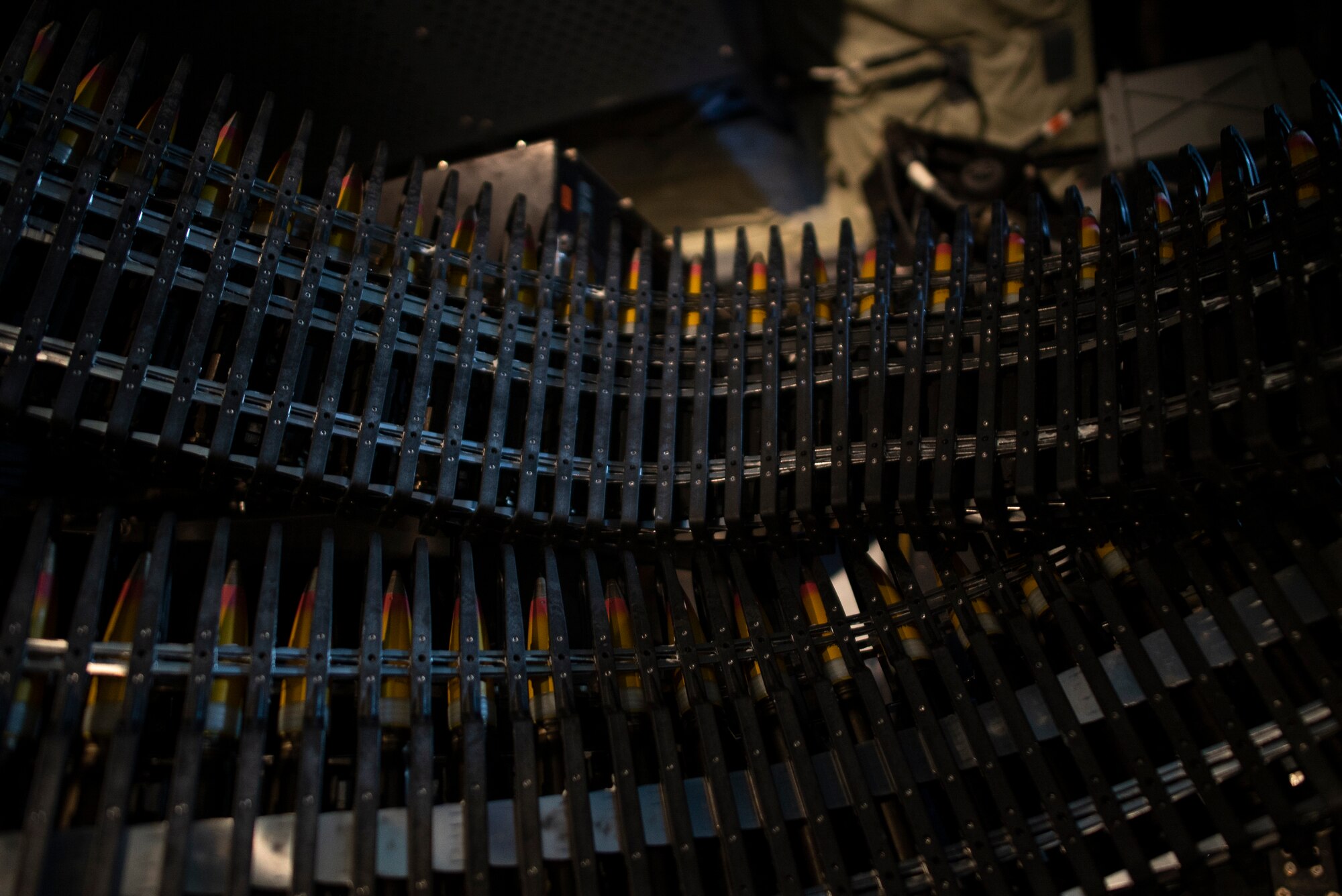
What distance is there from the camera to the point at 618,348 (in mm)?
2832

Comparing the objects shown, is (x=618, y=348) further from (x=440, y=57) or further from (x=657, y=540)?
(x=440, y=57)

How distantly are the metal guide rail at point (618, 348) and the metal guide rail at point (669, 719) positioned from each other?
179mm

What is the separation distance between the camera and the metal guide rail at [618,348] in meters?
2.25

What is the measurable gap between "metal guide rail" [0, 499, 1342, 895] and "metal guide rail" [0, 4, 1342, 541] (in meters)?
0.18

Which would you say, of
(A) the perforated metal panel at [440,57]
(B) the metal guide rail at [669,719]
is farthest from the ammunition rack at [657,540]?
(A) the perforated metal panel at [440,57]

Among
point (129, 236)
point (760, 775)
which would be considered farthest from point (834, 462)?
point (129, 236)

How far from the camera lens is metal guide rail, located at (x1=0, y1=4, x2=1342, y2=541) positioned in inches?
88.4

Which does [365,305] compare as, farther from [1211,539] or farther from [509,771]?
[1211,539]

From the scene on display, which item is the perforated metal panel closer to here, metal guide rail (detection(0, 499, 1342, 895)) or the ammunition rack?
the ammunition rack

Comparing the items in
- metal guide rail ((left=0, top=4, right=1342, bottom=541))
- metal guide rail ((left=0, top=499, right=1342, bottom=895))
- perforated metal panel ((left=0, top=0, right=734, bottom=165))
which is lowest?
metal guide rail ((left=0, top=499, right=1342, bottom=895))

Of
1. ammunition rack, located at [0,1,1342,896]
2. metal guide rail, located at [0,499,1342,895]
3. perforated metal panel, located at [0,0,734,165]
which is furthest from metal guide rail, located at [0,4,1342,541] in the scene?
perforated metal panel, located at [0,0,734,165]

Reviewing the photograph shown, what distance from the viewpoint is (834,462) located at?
99.5 inches

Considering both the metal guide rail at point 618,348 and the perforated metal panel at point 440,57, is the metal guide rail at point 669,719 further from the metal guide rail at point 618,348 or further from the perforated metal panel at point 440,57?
the perforated metal panel at point 440,57

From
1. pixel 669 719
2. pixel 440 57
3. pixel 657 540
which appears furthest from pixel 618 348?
pixel 440 57
